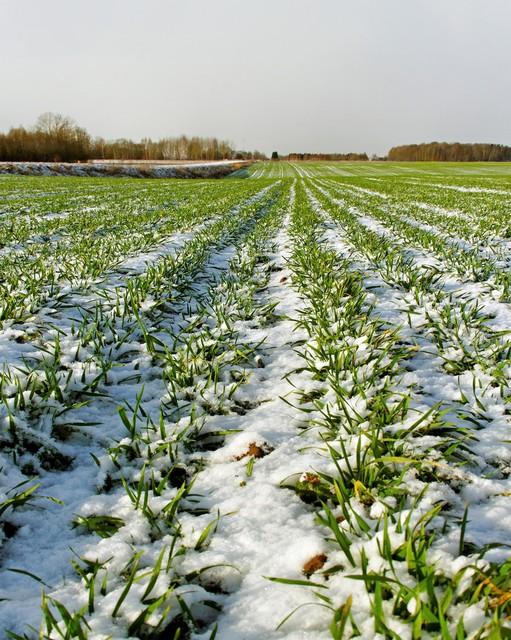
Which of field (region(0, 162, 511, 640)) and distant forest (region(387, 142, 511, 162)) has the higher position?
distant forest (region(387, 142, 511, 162))

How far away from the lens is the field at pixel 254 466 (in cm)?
136

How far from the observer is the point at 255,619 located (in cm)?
136

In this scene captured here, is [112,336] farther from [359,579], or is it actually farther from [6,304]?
[359,579]

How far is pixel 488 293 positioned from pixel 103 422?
443 centimetres

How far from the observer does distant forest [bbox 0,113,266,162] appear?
71.0 metres

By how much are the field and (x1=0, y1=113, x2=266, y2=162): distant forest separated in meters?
81.2

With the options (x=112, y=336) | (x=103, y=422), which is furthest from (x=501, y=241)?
(x=103, y=422)

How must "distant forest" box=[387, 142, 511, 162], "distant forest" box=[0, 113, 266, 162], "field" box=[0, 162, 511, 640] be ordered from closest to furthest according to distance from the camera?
"field" box=[0, 162, 511, 640]
"distant forest" box=[0, 113, 266, 162]
"distant forest" box=[387, 142, 511, 162]

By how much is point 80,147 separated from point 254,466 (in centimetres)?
8959

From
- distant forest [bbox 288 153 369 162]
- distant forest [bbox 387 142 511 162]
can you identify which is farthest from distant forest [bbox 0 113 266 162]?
distant forest [bbox 387 142 511 162]

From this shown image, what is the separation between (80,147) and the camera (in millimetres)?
78062

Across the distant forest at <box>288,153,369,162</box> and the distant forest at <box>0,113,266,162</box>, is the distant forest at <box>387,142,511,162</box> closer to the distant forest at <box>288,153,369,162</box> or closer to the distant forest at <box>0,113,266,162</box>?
the distant forest at <box>288,153,369,162</box>

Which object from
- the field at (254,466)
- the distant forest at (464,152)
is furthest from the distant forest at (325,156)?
the field at (254,466)

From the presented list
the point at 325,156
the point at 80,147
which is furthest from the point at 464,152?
the point at 80,147
